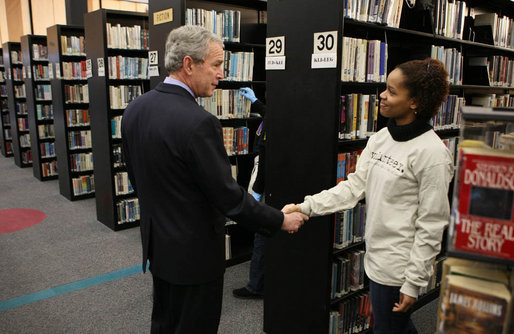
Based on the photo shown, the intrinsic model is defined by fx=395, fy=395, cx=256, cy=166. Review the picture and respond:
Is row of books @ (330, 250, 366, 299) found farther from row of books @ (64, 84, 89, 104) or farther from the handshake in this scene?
row of books @ (64, 84, 89, 104)

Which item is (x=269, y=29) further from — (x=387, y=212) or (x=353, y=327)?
(x=353, y=327)

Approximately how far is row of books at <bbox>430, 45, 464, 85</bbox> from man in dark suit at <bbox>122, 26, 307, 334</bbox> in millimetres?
2068

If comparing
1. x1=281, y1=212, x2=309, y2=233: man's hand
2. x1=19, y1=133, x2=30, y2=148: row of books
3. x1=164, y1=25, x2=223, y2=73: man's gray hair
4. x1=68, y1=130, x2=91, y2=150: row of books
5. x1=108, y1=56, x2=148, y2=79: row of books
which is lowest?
x1=19, y1=133, x2=30, y2=148: row of books

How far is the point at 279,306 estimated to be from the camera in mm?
2486

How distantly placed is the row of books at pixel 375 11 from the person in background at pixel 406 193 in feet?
2.47

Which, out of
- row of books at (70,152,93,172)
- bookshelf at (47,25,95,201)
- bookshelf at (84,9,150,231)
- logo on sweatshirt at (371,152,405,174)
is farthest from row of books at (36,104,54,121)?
logo on sweatshirt at (371,152,405,174)

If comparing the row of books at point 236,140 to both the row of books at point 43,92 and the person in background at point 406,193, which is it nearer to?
the person in background at point 406,193

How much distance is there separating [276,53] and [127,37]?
302 centimetres

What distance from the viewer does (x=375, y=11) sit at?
2.37 metres

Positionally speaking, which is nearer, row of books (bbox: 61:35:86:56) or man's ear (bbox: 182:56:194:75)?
man's ear (bbox: 182:56:194:75)

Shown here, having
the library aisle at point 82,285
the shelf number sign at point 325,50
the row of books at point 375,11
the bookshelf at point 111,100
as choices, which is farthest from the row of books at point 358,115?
the bookshelf at point 111,100

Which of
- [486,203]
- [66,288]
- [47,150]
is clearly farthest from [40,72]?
[486,203]

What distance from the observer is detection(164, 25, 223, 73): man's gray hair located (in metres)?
1.51

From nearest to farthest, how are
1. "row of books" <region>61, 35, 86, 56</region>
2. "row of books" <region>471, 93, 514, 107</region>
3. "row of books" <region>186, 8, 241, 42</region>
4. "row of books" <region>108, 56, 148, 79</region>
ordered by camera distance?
"row of books" <region>186, 8, 241, 42</region>
"row of books" <region>471, 93, 514, 107</region>
"row of books" <region>108, 56, 148, 79</region>
"row of books" <region>61, 35, 86, 56</region>
